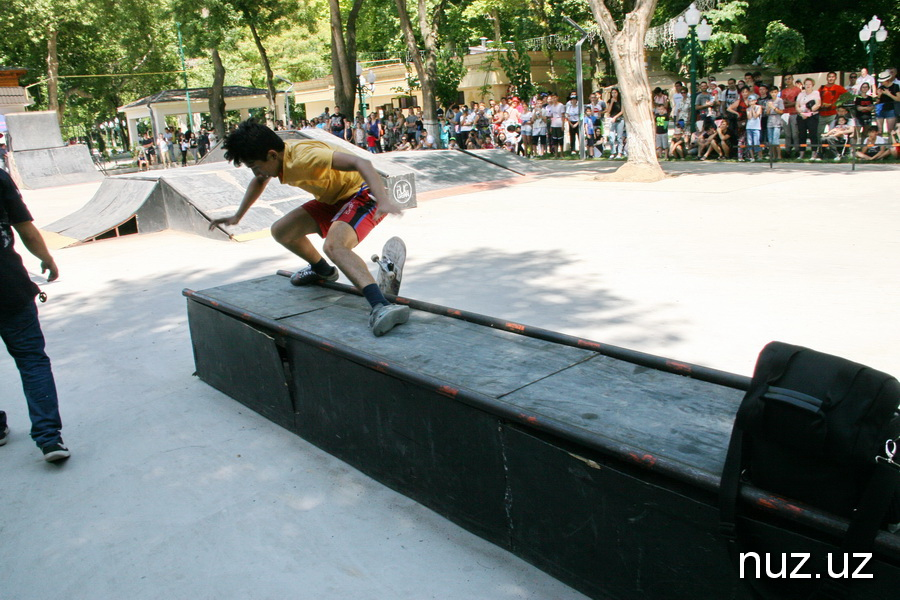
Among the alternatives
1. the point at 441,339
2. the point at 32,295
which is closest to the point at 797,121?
the point at 441,339

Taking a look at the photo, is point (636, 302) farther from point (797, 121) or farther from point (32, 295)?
point (797, 121)

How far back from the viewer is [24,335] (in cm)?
377

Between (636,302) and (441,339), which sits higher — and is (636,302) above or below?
below

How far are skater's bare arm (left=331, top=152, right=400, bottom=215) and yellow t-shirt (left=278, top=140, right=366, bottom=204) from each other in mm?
116

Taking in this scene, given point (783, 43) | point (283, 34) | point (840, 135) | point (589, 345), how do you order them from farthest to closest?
point (283, 34) < point (783, 43) < point (840, 135) < point (589, 345)

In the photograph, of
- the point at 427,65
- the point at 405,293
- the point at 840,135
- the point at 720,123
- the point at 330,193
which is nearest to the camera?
the point at 330,193

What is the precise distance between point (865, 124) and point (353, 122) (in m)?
14.6

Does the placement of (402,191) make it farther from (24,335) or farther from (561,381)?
(561,381)

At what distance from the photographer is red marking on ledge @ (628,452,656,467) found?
2.10m

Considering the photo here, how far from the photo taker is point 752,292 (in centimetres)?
597

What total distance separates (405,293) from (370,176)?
2.74m

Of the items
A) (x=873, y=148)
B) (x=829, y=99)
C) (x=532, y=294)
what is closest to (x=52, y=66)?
(x=829, y=99)

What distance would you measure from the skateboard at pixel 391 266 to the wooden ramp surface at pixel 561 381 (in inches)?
18.8

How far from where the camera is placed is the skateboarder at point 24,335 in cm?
370
